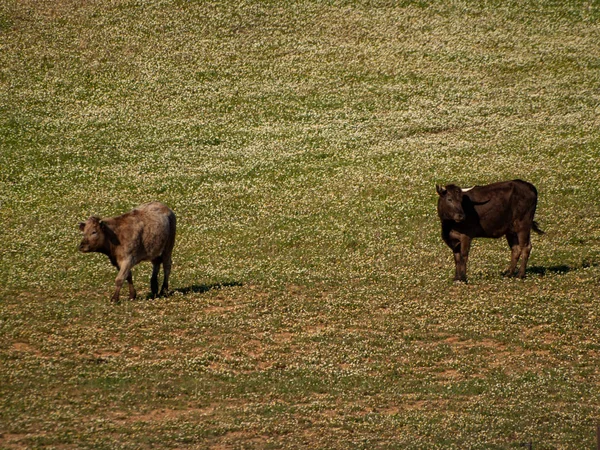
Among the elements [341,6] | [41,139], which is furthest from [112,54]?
[341,6]

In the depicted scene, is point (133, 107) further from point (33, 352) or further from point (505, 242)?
point (33, 352)

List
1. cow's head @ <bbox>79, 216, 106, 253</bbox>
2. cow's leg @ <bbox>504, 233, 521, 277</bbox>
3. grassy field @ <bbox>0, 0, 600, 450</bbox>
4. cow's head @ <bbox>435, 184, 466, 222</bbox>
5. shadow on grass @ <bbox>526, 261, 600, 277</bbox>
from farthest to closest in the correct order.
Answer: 1. shadow on grass @ <bbox>526, 261, 600, 277</bbox>
2. cow's leg @ <bbox>504, 233, 521, 277</bbox>
3. cow's head @ <bbox>435, 184, 466, 222</bbox>
4. cow's head @ <bbox>79, 216, 106, 253</bbox>
5. grassy field @ <bbox>0, 0, 600, 450</bbox>

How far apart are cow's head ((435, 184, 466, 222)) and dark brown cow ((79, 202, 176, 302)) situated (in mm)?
8173

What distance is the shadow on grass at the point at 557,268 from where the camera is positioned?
102ft

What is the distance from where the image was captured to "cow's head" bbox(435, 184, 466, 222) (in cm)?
2928

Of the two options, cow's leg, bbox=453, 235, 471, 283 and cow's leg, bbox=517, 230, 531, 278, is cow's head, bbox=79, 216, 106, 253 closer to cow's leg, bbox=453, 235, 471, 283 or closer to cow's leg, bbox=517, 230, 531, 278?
cow's leg, bbox=453, 235, 471, 283

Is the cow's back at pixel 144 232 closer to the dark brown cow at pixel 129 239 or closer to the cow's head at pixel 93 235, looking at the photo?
the dark brown cow at pixel 129 239

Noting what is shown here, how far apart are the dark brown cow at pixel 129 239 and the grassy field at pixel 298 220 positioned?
1.14 metres

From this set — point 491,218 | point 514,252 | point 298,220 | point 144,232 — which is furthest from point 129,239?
point 514,252

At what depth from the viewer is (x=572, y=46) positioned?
58625mm

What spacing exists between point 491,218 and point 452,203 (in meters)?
1.46

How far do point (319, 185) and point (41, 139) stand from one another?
14745mm

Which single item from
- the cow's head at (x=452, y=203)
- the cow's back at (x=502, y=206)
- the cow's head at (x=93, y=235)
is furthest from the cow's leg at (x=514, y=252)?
the cow's head at (x=93, y=235)

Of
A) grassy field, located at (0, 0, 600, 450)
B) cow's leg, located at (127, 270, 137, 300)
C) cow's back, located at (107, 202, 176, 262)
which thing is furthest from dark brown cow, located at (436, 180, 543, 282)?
cow's leg, located at (127, 270, 137, 300)
